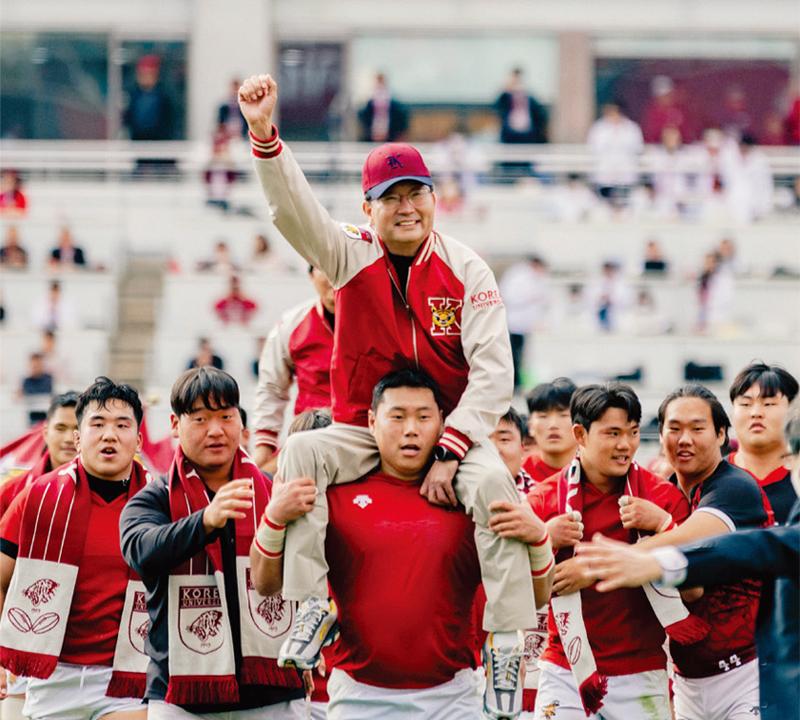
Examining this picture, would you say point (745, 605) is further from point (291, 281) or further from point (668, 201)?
point (668, 201)

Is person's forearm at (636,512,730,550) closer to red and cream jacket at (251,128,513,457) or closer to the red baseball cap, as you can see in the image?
red and cream jacket at (251,128,513,457)

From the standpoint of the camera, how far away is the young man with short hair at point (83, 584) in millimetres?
7566

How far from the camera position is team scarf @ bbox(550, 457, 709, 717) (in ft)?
23.3

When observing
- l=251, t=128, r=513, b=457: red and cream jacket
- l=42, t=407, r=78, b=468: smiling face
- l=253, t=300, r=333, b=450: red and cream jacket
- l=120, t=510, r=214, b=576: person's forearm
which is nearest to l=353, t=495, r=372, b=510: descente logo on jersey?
l=251, t=128, r=513, b=457: red and cream jacket

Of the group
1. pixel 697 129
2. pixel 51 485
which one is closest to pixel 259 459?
pixel 51 485

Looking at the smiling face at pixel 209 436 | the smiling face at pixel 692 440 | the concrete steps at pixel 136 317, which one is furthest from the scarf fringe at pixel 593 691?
the concrete steps at pixel 136 317

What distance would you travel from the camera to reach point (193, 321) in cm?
1906

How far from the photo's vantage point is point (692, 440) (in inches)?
293

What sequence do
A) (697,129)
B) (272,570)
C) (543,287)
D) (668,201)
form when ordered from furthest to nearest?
(697,129), (668,201), (543,287), (272,570)

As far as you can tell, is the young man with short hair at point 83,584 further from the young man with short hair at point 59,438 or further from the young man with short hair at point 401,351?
the young man with short hair at point 401,351

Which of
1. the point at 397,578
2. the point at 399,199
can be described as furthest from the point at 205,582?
the point at 399,199

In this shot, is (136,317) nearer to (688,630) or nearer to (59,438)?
(59,438)

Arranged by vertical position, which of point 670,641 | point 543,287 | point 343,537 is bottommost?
point 670,641

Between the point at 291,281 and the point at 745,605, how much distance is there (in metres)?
11.8
